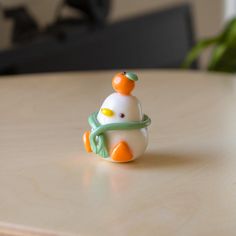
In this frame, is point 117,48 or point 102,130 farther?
point 117,48

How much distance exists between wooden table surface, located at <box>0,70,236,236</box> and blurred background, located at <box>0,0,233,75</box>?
51 cm

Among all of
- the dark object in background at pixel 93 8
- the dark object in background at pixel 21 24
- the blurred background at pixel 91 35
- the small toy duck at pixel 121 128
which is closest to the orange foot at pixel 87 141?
the small toy duck at pixel 121 128

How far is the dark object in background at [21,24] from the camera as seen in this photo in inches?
56.2

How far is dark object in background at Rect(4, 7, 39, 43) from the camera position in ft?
4.68

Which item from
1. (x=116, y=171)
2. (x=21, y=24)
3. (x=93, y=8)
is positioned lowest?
(x=116, y=171)

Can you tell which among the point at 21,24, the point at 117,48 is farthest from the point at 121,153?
the point at 117,48

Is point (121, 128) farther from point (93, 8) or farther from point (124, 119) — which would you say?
point (93, 8)

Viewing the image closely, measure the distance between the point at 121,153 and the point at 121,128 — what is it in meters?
0.03

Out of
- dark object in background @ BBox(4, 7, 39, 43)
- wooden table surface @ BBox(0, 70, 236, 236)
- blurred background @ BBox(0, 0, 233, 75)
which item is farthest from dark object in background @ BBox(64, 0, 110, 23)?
wooden table surface @ BBox(0, 70, 236, 236)

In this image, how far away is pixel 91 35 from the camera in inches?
60.6

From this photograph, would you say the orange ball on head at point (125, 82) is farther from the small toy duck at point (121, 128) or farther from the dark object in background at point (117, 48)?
the dark object in background at point (117, 48)

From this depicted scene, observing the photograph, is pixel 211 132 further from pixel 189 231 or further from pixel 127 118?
pixel 189 231

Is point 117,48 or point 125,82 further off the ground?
point 117,48

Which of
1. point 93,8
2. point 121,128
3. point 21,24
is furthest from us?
point 93,8
